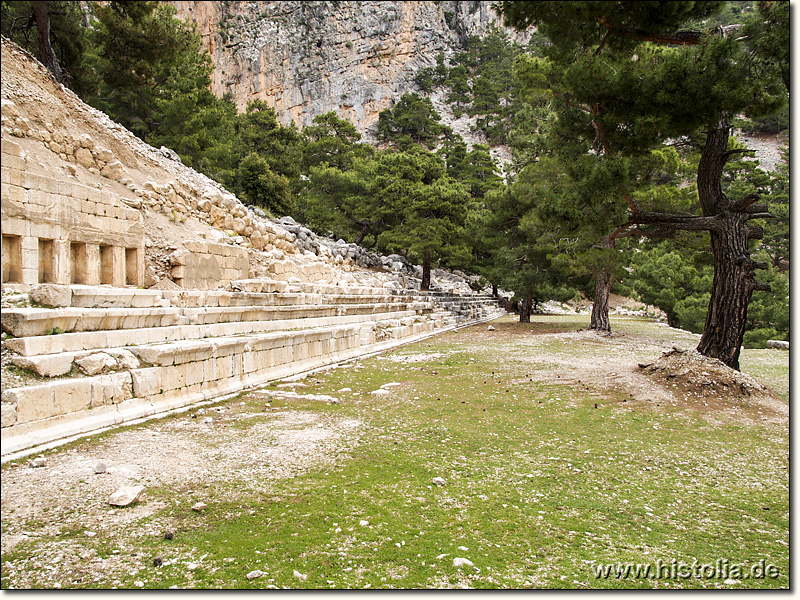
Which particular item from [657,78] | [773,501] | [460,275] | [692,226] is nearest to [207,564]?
[773,501]

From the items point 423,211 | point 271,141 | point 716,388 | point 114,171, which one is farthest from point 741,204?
point 271,141

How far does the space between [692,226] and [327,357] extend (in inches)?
285

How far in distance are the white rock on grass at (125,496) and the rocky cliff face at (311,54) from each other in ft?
214

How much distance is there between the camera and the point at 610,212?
26.0ft

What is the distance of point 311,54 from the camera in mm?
65812

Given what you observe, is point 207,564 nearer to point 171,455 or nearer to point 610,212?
point 171,455

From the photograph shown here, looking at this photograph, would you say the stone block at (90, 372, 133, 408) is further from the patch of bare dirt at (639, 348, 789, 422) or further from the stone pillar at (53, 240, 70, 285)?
the patch of bare dirt at (639, 348, 789, 422)

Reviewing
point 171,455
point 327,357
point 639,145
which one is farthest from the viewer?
point 327,357

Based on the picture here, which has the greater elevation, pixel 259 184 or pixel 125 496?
pixel 259 184

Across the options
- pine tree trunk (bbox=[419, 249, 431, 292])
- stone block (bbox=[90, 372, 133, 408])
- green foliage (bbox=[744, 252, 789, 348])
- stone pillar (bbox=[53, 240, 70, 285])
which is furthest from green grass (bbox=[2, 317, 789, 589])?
pine tree trunk (bbox=[419, 249, 431, 292])

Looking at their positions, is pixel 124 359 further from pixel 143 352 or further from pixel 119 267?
pixel 119 267

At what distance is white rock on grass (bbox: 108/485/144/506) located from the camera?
307 cm

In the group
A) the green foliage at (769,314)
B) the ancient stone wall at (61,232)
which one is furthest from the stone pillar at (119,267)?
the green foliage at (769,314)

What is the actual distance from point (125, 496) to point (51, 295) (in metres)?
→ 3.97
